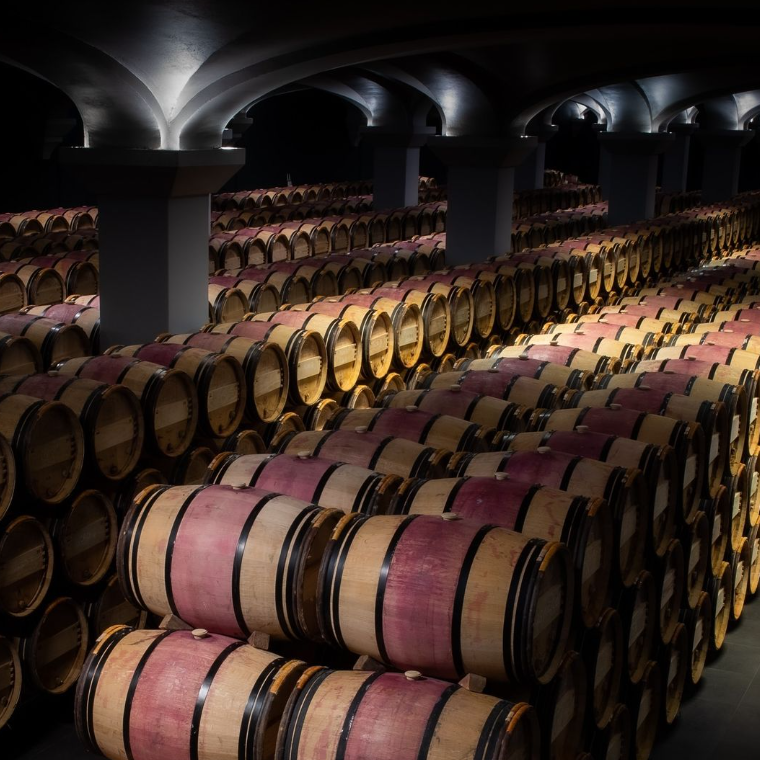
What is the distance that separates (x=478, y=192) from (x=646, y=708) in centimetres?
1101

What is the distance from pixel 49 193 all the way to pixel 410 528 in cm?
2149

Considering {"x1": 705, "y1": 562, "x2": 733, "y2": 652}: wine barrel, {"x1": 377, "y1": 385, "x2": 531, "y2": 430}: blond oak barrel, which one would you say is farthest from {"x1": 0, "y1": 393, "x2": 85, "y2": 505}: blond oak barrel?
{"x1": 705, "y1": 562, "x2": 733, "y2": 652}: wine barrel

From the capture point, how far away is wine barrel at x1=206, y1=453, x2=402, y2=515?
4.67 meters

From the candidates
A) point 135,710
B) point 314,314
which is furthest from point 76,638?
point 314,314

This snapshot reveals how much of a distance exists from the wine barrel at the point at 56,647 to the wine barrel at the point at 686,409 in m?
3.48

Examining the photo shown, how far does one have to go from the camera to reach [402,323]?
932cm

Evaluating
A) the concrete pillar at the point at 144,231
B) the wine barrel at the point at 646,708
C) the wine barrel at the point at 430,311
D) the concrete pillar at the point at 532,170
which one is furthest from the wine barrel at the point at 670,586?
the concrete pillar at the point at 532,170

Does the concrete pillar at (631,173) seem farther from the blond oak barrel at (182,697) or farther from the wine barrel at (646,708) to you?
the blond oak barrel at (182,697)

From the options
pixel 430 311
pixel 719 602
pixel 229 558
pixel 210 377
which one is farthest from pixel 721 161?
pixel 229 558

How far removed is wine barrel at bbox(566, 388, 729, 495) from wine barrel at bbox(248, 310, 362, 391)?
2.37 metres

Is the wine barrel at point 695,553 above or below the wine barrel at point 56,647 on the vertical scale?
above

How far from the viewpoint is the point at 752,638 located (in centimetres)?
682

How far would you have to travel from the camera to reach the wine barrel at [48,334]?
7.72 metres

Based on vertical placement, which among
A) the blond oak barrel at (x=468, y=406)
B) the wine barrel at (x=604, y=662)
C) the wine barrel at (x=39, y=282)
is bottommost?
the wine barrel at (x=604, y=662)
